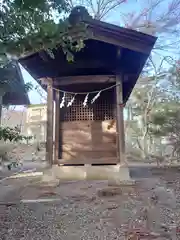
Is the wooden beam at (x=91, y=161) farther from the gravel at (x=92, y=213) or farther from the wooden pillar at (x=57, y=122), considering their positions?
the gravel at (x=92, y=213)

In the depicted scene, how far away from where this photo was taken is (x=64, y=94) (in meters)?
6.80

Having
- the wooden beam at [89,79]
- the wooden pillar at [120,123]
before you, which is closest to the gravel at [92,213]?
the wooden pillar at [120,123]

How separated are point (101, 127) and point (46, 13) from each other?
15.3 feet

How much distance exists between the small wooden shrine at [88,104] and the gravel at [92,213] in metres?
1.27

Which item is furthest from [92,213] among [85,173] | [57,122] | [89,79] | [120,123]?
[89,79]

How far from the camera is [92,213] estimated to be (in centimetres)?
367

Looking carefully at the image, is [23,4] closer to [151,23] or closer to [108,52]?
[108,52]

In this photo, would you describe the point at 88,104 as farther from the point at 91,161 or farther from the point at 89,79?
the point at 91,161

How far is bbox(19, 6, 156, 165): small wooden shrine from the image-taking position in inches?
246

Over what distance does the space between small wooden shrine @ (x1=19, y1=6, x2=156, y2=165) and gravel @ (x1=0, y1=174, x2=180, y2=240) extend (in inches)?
50.1

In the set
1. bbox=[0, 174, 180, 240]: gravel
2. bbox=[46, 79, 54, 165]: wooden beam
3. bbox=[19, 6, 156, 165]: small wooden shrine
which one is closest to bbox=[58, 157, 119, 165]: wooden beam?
bbox=[19, 6, 156, 165]: small wooden shrine

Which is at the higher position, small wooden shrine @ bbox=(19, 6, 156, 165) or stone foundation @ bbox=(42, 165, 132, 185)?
small wooden shrine @ bbox=(19, 6, 156, 165)

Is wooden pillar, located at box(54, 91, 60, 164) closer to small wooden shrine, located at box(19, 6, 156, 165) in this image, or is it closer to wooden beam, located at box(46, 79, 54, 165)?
small wooden shrine, located at box(19, 6, 156, 165)

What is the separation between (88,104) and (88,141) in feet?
3.28
